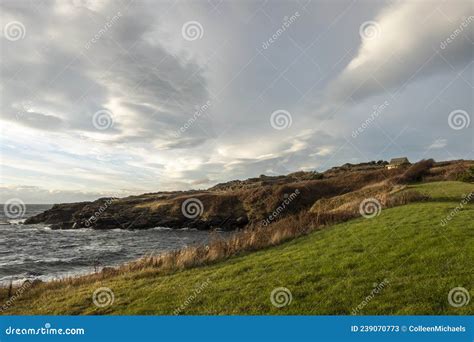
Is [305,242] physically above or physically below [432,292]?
above

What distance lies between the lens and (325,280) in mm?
11609

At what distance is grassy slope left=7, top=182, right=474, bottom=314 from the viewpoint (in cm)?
985

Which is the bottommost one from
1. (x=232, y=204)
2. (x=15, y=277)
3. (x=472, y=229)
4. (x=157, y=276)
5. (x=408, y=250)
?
(x=15, y=277)

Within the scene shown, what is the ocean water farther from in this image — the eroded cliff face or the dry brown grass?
the eroded cliff face

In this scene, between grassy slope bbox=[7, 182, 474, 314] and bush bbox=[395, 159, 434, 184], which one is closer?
grassy slope bbox=[7, 182, 474, 314]

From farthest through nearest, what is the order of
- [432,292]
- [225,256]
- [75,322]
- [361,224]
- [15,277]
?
[15,277]
[361,224]
[225,256]
[75,322]
[432,292]

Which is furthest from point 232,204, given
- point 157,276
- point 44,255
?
point 157,276

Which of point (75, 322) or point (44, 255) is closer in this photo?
point (75, 322)

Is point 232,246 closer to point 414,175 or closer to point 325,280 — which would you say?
point 325,280

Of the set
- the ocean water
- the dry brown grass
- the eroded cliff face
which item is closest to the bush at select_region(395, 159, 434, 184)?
the eroded cliff face

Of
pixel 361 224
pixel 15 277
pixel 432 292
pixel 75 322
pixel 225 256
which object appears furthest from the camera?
pixel 15 277

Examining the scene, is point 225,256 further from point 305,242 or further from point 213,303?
point 213,303

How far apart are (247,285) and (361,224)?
38.4ft

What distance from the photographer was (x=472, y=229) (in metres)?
16.0
